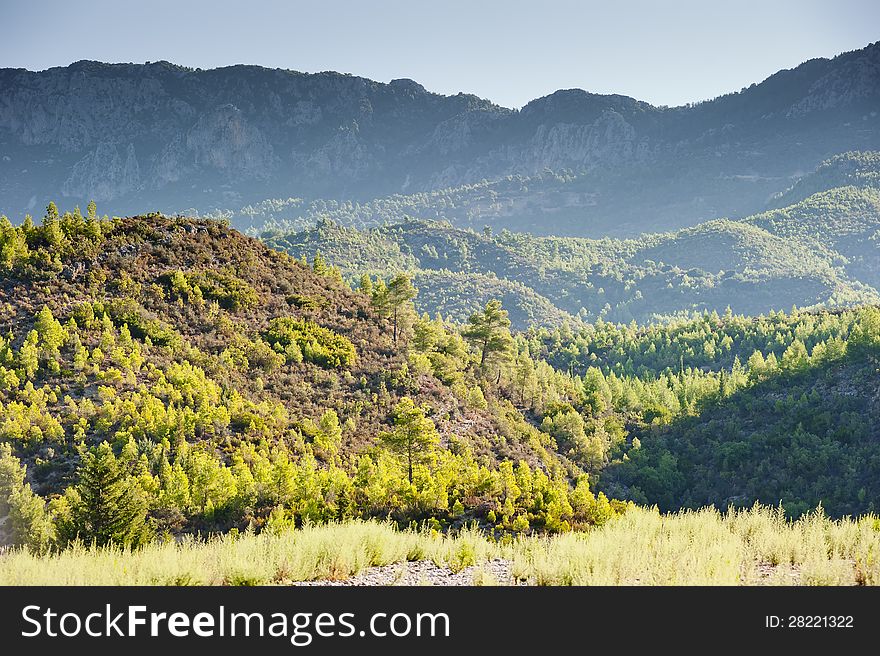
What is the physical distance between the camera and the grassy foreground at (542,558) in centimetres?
1009

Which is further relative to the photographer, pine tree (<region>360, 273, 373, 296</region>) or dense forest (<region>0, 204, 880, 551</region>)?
pine tree (<region>360, 273, 373, 296</region>)

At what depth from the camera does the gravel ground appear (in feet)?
35.8

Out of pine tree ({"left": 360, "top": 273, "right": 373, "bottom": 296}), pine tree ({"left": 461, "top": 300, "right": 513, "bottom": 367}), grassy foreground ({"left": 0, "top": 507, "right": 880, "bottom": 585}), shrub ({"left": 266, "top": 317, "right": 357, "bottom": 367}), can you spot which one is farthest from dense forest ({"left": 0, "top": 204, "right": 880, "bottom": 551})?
grassy foreground ({"left": 0, "top": 507, "right": 880, "bottom": 585})

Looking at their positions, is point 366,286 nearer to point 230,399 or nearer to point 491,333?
point 491,333

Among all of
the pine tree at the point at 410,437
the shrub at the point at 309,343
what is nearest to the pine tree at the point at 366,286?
the shrub at the point at 309,343

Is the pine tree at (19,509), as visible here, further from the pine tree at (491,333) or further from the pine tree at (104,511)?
the pine tree at (491,333)

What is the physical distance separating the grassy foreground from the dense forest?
4.33m

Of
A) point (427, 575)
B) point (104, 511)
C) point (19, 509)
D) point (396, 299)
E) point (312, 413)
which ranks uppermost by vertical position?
point (396, 299)

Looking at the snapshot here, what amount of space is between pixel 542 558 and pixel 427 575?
211cm

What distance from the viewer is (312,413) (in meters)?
46.2

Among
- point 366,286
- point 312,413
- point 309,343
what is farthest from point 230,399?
point 366,286

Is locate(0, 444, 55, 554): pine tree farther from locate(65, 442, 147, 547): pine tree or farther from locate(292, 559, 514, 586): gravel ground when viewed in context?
locate(292, 559, 514, 586): gravel ground

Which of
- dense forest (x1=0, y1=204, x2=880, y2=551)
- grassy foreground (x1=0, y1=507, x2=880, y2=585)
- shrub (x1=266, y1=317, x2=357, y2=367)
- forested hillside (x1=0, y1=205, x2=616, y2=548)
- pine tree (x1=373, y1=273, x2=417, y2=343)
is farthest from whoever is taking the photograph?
pine tree (x1=373, y1=273, x2=417, y2=343)

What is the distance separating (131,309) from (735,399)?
69.4 metres
